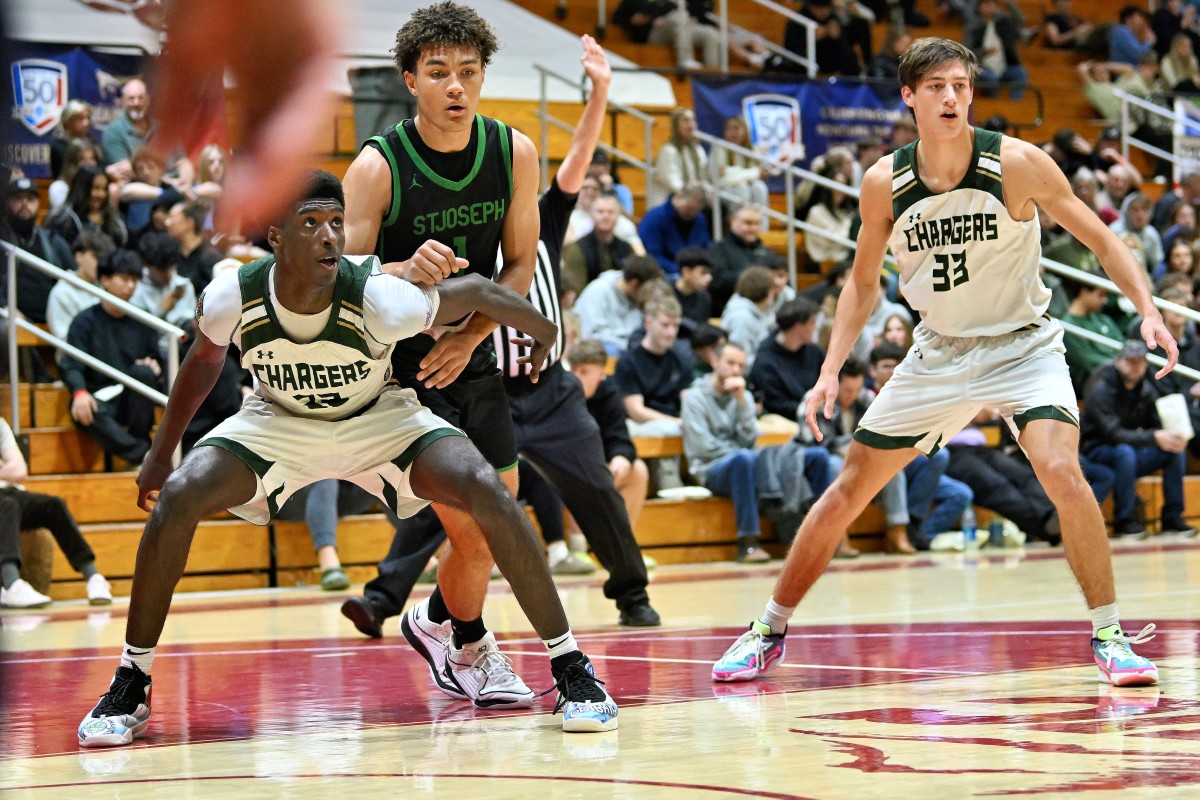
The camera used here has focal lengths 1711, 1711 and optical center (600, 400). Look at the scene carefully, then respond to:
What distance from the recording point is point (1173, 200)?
1727cm

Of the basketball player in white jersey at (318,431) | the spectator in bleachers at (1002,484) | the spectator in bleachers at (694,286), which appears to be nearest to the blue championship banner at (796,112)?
the spectator in bleachers at (694,286)

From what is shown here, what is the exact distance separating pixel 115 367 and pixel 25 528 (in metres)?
1.54

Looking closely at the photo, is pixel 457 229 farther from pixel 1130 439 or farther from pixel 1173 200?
pixel 1173 200

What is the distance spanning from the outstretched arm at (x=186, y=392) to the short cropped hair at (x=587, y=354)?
5.19 m

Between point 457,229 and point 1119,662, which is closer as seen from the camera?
point 1119,662

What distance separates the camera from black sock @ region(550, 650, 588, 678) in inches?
178

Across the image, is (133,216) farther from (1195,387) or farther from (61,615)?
(1195,387)

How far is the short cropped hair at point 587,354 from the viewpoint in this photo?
9.88 metres

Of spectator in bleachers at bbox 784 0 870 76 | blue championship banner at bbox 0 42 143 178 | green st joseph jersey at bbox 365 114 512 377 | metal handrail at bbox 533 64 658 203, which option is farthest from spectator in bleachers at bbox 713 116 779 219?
blue championship banner at bbox 0 42 143 178

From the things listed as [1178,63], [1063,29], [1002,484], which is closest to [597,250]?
[1002,484]

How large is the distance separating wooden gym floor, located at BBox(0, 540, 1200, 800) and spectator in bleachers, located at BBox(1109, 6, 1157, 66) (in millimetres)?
13914

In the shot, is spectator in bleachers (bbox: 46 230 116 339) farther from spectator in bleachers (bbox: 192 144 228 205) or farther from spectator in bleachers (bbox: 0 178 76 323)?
spectator in bleachers (bbox: 192 144 228 205)

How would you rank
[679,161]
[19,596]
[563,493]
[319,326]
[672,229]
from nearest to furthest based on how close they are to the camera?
[319,326] < [563,493] < [19,596] < [672,229] < [679,161]

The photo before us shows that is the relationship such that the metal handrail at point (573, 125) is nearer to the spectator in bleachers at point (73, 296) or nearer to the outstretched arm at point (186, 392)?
the spectator in bleachers at point (73, 296)
